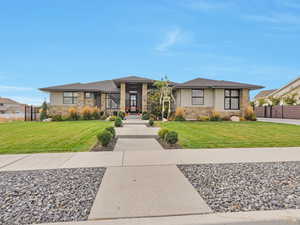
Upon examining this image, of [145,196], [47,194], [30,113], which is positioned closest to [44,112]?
[30,113]

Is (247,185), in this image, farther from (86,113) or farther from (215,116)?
(86,113)

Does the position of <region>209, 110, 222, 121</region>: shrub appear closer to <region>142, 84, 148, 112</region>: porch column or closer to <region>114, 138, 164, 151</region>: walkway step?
<region>142, 84, 148, 112</region>: porch column

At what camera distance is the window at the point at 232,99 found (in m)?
18.1

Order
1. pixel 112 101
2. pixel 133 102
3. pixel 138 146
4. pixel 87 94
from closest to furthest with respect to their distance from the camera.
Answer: pixel 138 146, pixel 87 94, pixel 112 101, pixel 133 102

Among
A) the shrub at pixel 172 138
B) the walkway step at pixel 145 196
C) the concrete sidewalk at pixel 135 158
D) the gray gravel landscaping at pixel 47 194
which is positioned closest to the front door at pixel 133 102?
the shrub at pixel 172 138

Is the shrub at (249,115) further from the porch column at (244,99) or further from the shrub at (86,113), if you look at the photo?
the shrub at (86,113)

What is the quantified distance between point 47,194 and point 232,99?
743 inches

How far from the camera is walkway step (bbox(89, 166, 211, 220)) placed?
2.25 meters

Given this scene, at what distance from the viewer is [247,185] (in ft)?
10.2

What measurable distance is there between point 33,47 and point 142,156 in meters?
17.7

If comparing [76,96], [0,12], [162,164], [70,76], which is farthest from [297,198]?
[70,76]

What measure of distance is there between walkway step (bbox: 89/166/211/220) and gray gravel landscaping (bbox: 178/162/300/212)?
25cm

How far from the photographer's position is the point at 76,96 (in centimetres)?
1906

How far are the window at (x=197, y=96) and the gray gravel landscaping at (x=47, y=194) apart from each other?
15.5m
